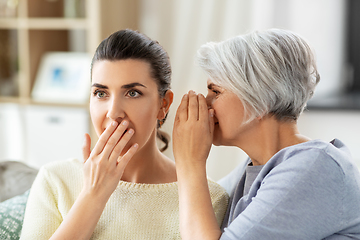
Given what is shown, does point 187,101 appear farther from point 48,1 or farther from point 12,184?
point 48,1

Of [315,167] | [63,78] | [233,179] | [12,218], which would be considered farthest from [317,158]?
[63,78]

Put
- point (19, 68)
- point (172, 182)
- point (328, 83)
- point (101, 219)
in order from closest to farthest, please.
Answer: point (101, 219), point (172, 182), point (328, 83), point (19, 68)

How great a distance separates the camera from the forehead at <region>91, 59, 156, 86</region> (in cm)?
130

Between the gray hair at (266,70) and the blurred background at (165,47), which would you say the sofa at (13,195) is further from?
the blurred background at (165,47)

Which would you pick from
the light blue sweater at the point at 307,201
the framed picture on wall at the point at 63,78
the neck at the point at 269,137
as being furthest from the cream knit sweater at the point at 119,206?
the framed picture on wall at the point at 63,78

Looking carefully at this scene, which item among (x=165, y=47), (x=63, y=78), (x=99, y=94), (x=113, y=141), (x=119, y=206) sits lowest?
(x=63, y=78)

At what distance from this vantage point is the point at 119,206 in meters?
1.40

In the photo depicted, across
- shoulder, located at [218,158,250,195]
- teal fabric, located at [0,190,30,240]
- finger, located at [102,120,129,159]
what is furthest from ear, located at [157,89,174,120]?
teal fabric, located at [0,190,30,240]

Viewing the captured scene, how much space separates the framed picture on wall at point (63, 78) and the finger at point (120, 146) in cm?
213

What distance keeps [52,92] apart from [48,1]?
2.58 feet

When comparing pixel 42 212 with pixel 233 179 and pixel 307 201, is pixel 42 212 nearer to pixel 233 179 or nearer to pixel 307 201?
pixel 233 179

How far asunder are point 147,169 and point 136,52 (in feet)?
1.39

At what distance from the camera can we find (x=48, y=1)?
11.8 feet

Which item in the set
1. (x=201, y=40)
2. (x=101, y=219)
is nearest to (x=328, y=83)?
(x=201, y=40)
